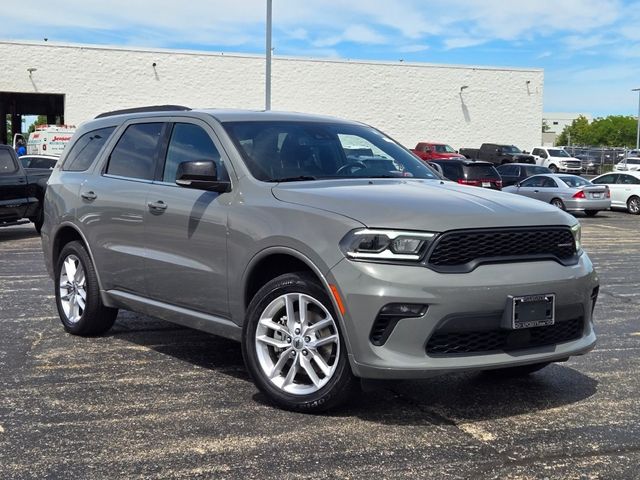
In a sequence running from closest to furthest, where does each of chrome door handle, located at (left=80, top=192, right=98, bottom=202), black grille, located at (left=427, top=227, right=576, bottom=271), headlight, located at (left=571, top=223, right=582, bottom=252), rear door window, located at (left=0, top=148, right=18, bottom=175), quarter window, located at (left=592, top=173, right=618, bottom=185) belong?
black grille, located at (left=427, top=227, right=576, bottom=271) < headlight, located at (left=571, top=223, right=582, bottom=252) < chrome door handle, located at (left=80, top=192, right=98, bottom=202) < rear door window, located at (left=0, top=148, right=18, bottom=175) < quarter window, located at (left=592, top=173, right=618, bottom=185)

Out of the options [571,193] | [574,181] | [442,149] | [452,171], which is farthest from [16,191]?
[442,149]

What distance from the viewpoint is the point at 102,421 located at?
14.9 ft

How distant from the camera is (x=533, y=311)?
4.46 meters

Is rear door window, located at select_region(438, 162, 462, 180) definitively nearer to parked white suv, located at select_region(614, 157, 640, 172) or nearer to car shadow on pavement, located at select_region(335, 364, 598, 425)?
car shadow on pavement, located at select_region(335, 364, 598, 425)

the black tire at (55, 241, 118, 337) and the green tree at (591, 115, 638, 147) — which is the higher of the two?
the green tree at (591, 115, 638, 147)

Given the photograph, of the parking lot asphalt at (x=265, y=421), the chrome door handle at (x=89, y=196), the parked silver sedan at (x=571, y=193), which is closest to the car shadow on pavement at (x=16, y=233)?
the chrome door handle at (x=89, y=196)

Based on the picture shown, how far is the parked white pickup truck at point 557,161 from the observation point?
46500mm

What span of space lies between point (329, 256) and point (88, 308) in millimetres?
2928

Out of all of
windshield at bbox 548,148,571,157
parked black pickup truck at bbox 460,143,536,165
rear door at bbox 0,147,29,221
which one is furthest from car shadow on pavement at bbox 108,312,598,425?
windshield at bbox 548,148,571,157

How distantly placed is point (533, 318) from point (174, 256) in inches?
96.4

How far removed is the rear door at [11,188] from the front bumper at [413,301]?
39.4 feet

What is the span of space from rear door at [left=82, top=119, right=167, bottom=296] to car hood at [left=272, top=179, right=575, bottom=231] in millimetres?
1463

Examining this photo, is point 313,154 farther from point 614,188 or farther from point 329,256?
point 614,188

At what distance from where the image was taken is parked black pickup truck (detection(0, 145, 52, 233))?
49.0ft
